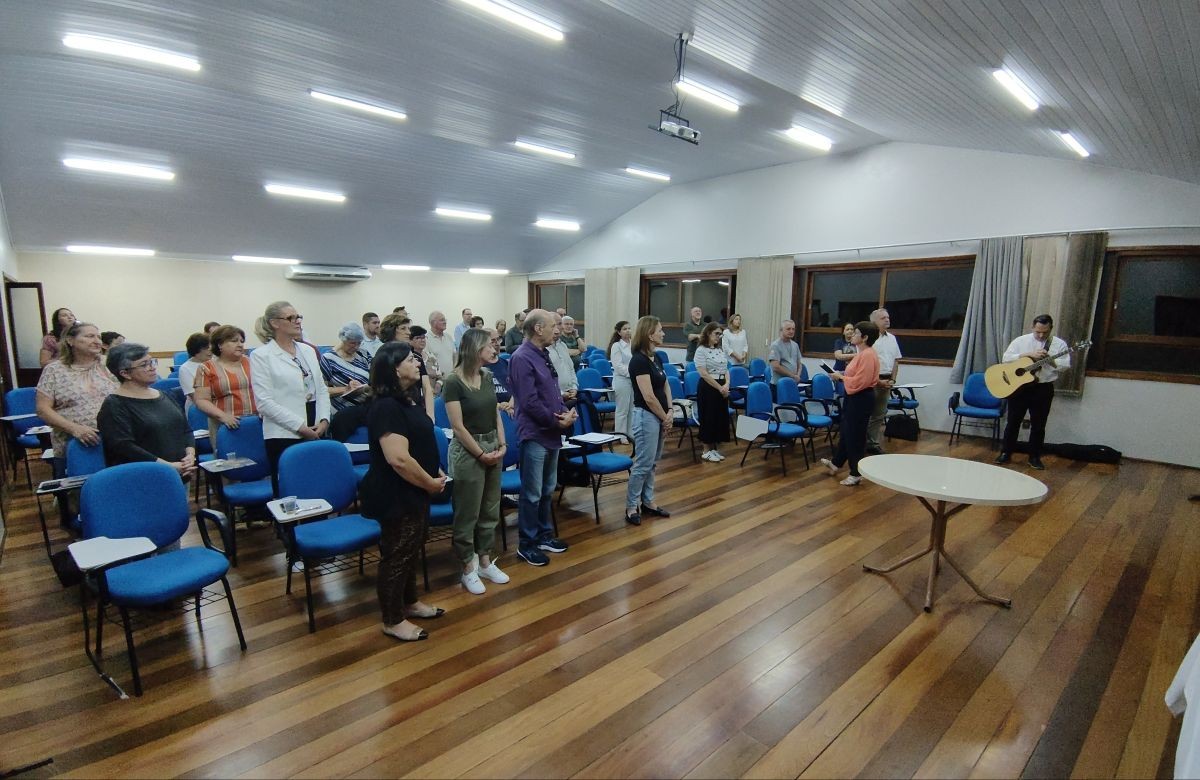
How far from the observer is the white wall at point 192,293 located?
10258 millimetres

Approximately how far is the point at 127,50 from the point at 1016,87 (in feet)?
25.6

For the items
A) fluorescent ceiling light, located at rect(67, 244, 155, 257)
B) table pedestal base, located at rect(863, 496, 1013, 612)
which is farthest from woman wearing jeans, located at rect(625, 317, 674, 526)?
fluorescent ceiling light, located at rect(67, 244, 155, 257)

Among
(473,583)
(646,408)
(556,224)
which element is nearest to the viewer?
(473,583)

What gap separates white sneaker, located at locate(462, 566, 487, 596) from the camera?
326 centimetres

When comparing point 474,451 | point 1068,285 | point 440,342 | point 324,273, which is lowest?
point 474,451

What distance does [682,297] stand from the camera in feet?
38.1

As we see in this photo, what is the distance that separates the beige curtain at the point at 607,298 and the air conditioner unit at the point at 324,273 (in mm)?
5284

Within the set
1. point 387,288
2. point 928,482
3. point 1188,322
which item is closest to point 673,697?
point 928,482

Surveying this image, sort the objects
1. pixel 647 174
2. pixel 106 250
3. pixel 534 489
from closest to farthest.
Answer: pixel 534 489, pixel 106 250, pixel 647 174

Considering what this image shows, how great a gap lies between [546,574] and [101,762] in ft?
7.09

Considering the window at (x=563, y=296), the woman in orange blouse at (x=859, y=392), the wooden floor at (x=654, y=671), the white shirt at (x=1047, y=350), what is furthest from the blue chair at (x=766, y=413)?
the window at (x=563, y=296)

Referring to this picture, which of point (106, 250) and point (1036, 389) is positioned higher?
point (106, 250)

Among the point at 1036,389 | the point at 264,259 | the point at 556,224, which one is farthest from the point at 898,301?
the point at 264,259

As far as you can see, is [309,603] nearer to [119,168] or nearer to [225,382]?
[225,382]
